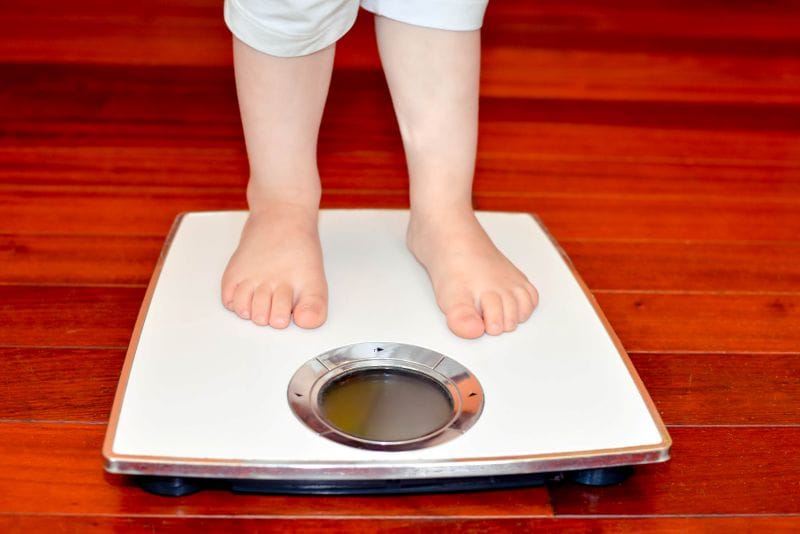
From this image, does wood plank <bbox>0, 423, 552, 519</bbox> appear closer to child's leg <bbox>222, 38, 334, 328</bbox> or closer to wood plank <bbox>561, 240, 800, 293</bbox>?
child's leg <bbox>222, 38, 334, 328</bbox>

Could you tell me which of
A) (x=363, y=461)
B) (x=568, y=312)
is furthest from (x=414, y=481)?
(x=568, y=312)

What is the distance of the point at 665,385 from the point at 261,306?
358mm

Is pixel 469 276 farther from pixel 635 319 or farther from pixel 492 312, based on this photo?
pixel 635 319

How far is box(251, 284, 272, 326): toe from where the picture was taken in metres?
0.84

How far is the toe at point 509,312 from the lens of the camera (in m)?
0.85

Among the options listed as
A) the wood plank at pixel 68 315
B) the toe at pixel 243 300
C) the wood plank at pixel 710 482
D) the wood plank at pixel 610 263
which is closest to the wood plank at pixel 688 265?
the wood plank at pixel 610 263

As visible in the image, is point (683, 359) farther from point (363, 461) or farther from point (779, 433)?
point (363, 461)

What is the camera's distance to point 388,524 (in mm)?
695

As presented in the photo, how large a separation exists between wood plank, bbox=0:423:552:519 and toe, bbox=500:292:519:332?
16 centimetres

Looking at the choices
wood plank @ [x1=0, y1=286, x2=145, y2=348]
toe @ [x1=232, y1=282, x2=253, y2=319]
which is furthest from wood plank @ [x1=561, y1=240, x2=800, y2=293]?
wood plank @ [x1=0, y1=286, x2=145, y2=348]

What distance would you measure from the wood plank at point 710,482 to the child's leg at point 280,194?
0.91 feet

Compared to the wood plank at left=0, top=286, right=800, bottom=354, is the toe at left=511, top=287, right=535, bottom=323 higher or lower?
higher

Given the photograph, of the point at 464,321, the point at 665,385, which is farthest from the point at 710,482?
the point at 464,321

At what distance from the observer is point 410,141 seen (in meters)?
0.94
